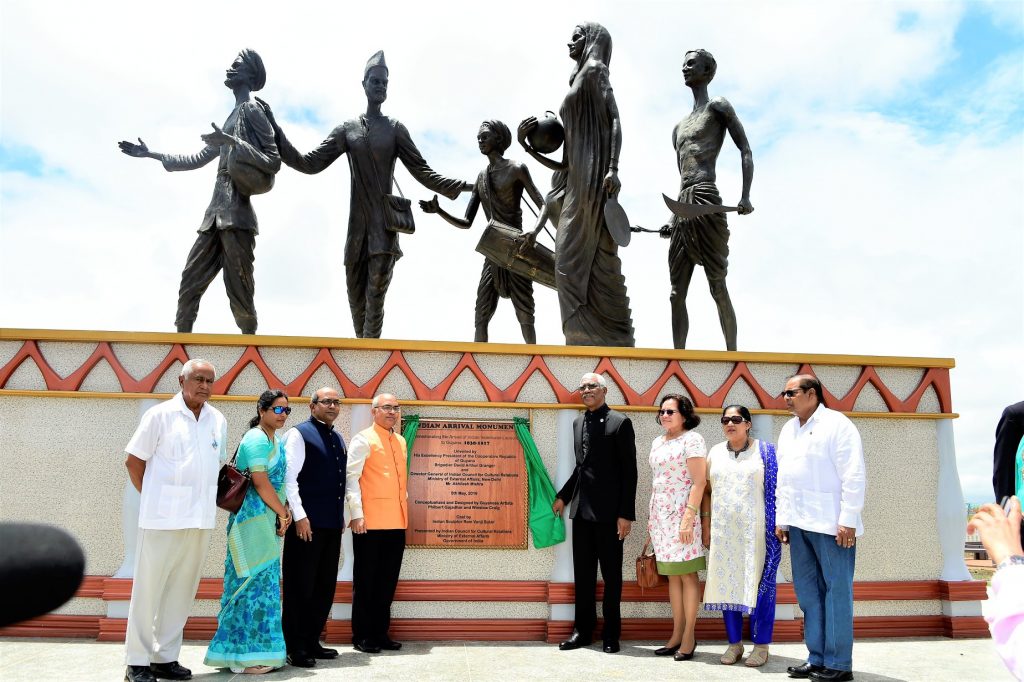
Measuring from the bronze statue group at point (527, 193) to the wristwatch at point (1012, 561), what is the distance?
17.5 feet

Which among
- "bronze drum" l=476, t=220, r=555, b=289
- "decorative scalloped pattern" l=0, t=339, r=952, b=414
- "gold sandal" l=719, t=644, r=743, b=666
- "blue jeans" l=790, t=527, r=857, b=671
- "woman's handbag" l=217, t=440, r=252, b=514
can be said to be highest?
"bronze drum" l=476, t=220, r=555, b=289

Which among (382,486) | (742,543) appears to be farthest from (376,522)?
(742,543)

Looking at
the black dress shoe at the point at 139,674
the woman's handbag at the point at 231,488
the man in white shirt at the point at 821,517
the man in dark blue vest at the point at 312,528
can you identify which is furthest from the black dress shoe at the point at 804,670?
the black dress shoe at the point at 139,674

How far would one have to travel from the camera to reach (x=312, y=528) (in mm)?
4996

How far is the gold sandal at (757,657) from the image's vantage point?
505cm

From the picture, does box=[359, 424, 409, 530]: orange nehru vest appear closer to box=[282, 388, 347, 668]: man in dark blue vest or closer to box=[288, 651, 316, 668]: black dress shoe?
box=[282, 388, 347, 668]: man in dark blue vest

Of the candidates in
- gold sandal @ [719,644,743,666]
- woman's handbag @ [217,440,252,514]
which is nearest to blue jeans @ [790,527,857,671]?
gold sandal @ [719,644,743,666]

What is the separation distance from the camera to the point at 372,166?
7359mm

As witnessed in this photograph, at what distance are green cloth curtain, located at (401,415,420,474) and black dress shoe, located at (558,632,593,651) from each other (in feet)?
5.10

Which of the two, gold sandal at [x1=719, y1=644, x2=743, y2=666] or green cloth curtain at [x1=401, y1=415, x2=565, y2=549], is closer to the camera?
gold sandal at [x1=719, y1=644, x2=743, y2=666]

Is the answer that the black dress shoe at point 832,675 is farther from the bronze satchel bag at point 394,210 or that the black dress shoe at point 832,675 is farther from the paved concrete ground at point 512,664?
the bronze satchel bag at point 394,210

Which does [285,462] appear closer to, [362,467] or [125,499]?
[362,467]

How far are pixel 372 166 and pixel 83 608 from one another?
13.4 feet

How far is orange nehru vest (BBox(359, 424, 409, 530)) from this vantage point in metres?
5.28
